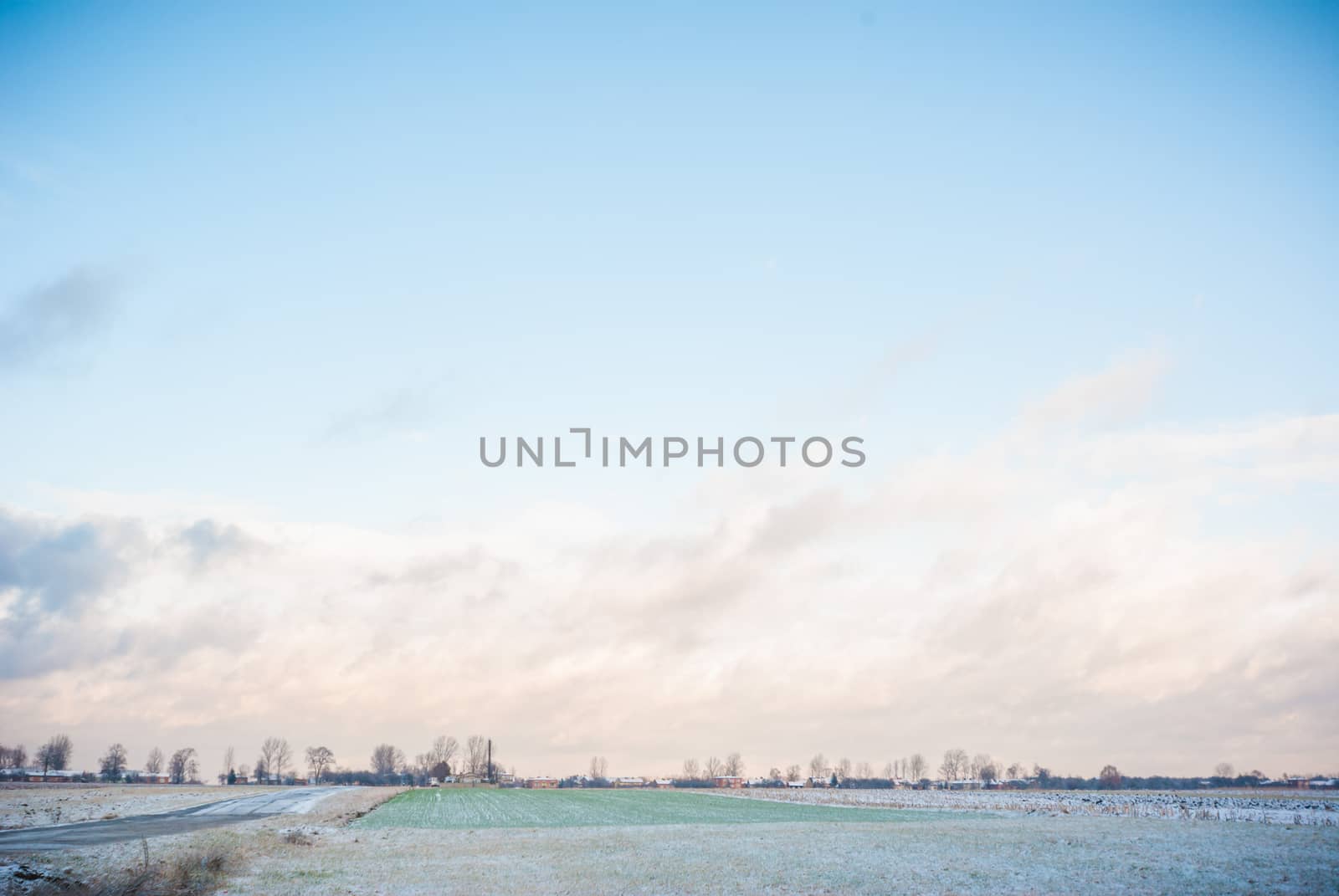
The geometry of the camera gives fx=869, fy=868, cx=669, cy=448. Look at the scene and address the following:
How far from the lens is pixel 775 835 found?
51.5 metres

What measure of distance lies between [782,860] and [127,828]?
42.9 metres

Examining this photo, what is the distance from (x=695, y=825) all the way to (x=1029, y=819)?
1050 inches

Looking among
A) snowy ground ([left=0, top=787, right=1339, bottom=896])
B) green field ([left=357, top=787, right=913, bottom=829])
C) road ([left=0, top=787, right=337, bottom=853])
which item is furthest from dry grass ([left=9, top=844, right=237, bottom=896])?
green field ([left=357, top=787, right=913, bottom=829])

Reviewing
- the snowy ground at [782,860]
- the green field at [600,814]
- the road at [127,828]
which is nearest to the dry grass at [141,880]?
the snowy ground at [782,860]

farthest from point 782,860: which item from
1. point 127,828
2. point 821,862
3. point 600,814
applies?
point 600,814

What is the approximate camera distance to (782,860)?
3922 centimetres

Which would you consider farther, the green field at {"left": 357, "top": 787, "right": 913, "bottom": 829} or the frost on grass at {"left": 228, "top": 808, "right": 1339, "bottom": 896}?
the green field at {"left": 357, "top": 787, "right": 913, "bottom": 829}

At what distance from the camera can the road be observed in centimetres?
4334

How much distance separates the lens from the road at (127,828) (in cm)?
4334

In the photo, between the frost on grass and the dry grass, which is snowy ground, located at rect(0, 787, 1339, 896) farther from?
the dry grass

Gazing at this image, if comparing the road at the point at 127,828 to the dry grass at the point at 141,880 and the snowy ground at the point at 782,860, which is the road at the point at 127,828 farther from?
the dry grass at the point at 141,880

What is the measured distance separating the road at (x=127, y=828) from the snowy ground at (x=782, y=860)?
3.71m

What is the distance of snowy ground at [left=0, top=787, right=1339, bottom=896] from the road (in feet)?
12.2

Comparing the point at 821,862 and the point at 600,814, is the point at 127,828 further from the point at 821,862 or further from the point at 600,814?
the point at 821,862
